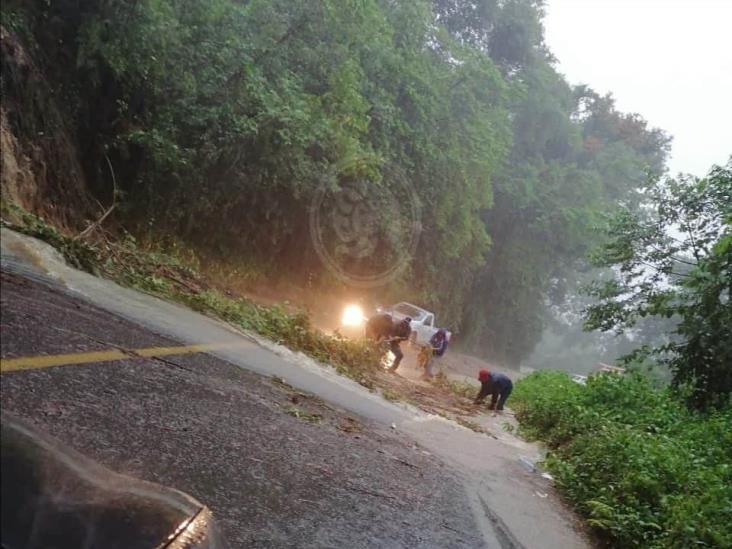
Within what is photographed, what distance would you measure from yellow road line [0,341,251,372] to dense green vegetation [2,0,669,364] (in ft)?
14.0

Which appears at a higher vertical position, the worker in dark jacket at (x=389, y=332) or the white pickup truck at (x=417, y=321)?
the white pickup truck at (x=417, y=321)

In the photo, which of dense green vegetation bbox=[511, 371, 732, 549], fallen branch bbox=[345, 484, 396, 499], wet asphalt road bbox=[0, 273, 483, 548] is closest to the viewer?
wet asphalt road bbox=[0, 273, 483, 548]

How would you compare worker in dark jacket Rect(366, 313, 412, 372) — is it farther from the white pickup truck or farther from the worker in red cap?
the white pickup truck

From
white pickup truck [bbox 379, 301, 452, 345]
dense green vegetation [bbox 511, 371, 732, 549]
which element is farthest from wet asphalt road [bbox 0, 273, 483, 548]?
white pickup truck [bbox 379, 301, 452, 345]

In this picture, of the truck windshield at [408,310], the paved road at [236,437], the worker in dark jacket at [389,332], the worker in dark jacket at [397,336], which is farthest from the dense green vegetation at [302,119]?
the worker in dark jacket at [397,336]

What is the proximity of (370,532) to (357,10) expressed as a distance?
15117mm

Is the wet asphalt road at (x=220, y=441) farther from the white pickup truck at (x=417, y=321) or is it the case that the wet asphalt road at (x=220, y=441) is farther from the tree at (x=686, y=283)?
the white pickup truck at (x=417, y=321)

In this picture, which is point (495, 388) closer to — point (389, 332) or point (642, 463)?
point (389, 332)

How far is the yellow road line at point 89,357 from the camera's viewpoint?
372cm

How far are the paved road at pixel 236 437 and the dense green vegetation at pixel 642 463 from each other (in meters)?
0.61

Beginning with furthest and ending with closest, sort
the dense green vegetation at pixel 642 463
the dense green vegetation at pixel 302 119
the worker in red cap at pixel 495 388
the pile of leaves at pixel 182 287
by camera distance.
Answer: the worker in red cap at pixel 495 388
the dense green vegetation at pixel 302 119
the pile of leaves at pixel 182 287
the dense green vegetation at pixel 642 463

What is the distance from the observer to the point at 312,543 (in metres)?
3.71

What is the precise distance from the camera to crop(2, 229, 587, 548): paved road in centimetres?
369

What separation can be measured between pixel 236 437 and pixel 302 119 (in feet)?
32.3
